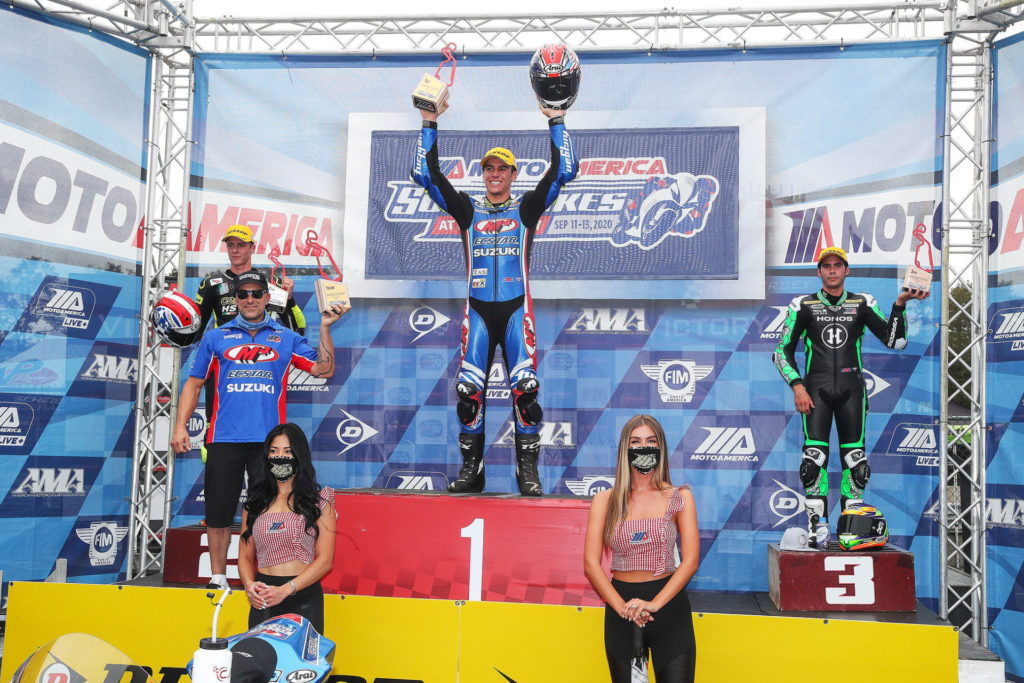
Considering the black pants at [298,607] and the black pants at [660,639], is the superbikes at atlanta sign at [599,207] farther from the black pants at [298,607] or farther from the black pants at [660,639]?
the black pants at [660,639]

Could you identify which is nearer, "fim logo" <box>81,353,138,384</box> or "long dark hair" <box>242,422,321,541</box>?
"long dark hair" <box>242,422,321,541</box>

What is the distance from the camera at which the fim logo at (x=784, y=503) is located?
5.36m

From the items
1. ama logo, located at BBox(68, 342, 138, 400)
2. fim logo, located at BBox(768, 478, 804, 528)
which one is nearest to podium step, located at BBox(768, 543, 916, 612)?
fim logo, located at BBox(768, 478, 804, 528)

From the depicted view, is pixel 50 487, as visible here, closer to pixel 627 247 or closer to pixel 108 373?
pixel 108 373

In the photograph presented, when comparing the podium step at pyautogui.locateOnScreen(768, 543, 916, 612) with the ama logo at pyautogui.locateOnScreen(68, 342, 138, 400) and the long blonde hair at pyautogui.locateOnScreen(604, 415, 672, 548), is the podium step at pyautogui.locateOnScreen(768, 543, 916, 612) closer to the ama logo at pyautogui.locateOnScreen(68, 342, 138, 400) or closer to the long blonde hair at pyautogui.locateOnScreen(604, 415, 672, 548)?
the long blonde hair at pyautogui.locateOnScreen(604, 415, 672, 548)

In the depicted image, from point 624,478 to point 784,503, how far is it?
286 cm

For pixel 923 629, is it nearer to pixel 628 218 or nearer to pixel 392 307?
pixel 628 218

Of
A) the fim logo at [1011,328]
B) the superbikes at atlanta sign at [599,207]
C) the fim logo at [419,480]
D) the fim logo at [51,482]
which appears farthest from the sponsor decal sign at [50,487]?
the fim logo at [1011,328]

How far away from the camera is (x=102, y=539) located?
552cm

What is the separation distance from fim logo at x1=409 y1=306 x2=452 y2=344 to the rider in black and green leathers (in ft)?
7.54

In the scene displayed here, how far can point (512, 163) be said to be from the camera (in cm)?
441

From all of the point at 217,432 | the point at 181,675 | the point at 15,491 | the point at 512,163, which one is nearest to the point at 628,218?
the point at 512,163

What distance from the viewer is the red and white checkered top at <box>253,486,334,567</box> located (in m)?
3.09

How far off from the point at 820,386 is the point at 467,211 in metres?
2.12
